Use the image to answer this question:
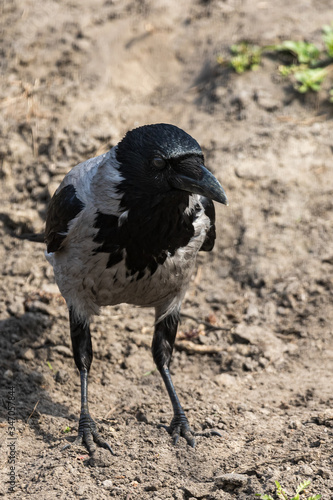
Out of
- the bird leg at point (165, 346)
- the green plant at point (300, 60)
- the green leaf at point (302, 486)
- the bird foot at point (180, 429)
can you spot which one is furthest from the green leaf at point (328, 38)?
the green leaf at point (302, 486)

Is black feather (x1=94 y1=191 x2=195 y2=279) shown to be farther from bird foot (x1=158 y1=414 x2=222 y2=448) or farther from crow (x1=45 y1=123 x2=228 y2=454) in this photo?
bird foot (x1=158 y1=414 x2=222 y2=448)

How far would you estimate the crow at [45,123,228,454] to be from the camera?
12.2 ft

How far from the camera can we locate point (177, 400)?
441 centimetres

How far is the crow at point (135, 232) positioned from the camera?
3.73m

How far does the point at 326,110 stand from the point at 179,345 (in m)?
3.32

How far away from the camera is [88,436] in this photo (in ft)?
13.2

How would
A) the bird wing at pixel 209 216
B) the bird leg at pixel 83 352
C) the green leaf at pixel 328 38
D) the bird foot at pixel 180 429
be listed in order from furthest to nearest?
1. the green leaf at pixel 328 38
2. the bird wing at pixel 209 216
3. the bird leg at pixel 83 352
4. the bird foot at pixel 180 429

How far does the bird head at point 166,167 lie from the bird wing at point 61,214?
0.47 metres

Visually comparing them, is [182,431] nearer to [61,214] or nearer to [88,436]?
[88,436]

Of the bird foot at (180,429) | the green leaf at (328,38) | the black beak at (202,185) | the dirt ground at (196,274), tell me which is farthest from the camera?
the green leaf at (328,38)

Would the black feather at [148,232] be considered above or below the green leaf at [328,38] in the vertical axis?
below

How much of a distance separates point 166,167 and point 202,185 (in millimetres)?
254

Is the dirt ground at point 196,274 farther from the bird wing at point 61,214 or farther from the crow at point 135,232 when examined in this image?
the bird wing at point 61,214

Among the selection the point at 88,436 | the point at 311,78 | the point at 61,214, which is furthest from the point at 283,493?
the point at 311,78
